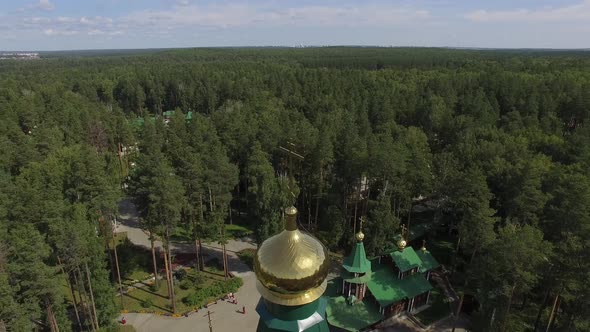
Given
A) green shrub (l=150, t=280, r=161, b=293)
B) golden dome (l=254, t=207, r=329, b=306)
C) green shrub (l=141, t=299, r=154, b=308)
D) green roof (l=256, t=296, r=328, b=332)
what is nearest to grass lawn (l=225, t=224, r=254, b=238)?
green shrub (l=150, t=280, r=161, b=293)

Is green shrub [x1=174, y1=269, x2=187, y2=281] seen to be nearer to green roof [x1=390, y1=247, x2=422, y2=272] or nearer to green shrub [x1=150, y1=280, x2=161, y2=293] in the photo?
green shrub [x1=150, y1=280, x2=161, y2=293]

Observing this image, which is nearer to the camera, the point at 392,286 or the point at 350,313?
the point at 350,313

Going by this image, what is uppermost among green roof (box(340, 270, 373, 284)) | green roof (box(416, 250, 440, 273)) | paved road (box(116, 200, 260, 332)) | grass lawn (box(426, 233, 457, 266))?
green roof (box(340, 270, 373, 284))

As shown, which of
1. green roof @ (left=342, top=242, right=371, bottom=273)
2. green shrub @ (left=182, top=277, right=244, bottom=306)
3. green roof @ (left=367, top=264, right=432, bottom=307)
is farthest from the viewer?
green shrub @ (left=182, top=277, right=244, bottom=306)

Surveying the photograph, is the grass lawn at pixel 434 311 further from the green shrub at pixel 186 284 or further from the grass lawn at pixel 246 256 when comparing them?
the green shrub at pixel 186 284

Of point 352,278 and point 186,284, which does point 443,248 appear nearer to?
point 352,278

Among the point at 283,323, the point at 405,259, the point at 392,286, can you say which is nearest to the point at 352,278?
the point at 392,286

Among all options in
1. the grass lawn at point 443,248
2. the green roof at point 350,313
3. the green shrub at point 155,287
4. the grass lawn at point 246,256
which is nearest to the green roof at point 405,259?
the green roof at point 350,313
